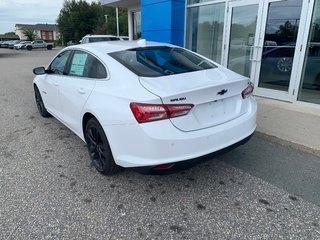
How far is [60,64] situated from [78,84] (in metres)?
1.17

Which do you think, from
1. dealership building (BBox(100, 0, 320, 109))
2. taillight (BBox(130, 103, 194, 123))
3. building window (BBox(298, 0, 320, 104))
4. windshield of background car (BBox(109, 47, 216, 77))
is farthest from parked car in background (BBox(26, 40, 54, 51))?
taillight (BBox(130, 103, 194, 123))

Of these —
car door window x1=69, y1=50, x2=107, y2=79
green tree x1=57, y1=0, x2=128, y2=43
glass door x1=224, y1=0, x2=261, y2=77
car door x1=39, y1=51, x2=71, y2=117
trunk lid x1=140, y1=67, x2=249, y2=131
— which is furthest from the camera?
green tree x1=57, y1=0, x2=128, y2=43

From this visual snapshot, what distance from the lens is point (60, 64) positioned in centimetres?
423

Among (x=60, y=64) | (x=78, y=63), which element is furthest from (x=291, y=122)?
(x=60, y=64)

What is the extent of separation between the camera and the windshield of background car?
2.84m

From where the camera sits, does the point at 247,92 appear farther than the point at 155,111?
Yes

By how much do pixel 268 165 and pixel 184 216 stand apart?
4.98ft

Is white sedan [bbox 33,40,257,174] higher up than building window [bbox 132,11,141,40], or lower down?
lower down

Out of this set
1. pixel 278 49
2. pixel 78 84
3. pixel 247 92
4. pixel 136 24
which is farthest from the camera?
pixel 136 24

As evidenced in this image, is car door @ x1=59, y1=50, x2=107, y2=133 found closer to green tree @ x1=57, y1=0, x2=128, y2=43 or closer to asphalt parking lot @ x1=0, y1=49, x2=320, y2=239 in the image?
asphalt parking lot @ x1=0, y1=49, x2=320, y2=239

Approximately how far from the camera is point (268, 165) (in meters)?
3.36

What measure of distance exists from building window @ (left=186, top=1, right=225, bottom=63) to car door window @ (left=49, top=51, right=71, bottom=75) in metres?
4.78

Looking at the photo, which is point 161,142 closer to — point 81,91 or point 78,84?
point 81,91

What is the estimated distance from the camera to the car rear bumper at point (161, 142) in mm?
2330
